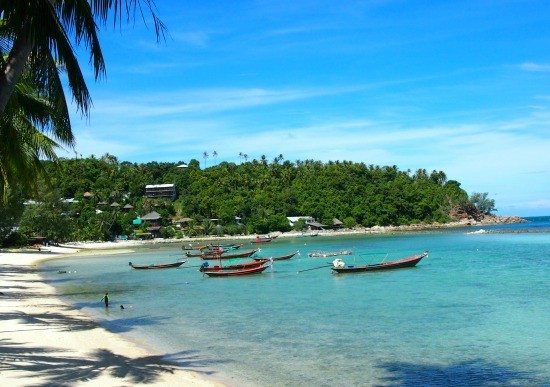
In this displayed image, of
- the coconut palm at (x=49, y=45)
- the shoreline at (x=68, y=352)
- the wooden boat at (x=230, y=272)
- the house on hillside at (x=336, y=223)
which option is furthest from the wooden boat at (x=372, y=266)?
the house on hillside at (x=336, y=223)

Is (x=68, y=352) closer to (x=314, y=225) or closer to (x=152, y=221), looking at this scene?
(x=152, y=221)

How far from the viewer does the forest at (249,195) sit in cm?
9344

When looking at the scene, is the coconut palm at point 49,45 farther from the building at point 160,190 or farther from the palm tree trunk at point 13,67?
the building at point 160,190

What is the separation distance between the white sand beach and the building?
295ft

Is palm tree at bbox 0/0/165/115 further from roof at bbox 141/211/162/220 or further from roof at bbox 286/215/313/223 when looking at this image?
roof at bbox 286/215/313/223

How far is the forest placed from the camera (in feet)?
307

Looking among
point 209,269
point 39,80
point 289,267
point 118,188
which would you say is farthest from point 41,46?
point 118,188

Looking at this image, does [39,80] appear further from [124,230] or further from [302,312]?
[124,230]

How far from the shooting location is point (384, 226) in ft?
372

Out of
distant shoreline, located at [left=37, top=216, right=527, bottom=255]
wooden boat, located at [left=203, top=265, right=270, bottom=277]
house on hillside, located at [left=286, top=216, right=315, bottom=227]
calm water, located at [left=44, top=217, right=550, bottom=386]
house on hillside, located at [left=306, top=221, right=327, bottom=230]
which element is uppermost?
house on hillside, located at [left=286, top=216, right=315, bottom=227]

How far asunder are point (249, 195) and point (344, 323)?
89.0 meters

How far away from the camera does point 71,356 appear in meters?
11.8

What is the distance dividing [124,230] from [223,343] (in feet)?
254

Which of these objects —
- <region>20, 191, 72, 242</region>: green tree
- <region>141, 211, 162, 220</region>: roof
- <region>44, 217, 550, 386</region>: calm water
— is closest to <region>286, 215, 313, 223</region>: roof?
<region>141, 211, 162, 220</region>: roof
